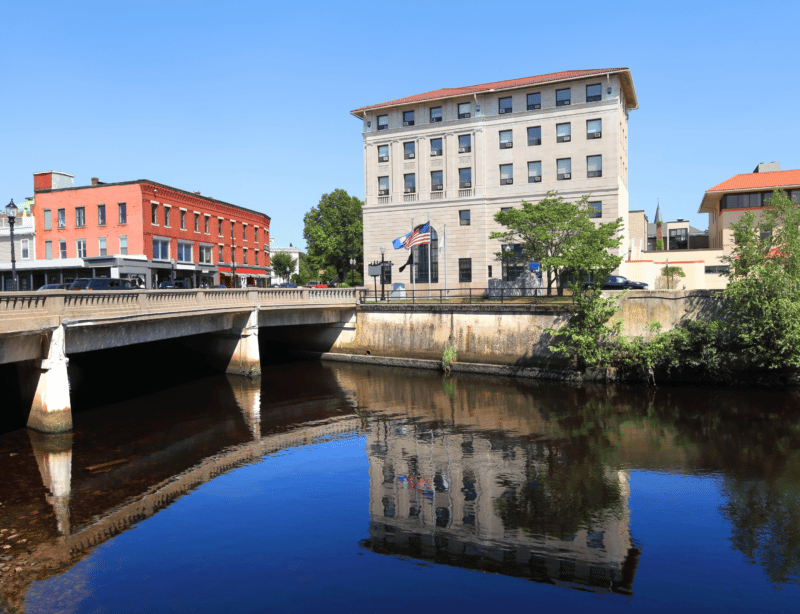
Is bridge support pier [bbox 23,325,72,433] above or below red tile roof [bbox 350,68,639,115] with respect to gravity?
below

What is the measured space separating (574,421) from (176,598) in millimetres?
17448

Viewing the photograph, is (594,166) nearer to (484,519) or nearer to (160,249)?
(160,249)

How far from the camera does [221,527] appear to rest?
46.2 ft

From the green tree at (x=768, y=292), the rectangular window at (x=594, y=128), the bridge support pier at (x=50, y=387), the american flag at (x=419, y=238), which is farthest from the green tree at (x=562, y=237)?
the bridge support pier at (x=50, y=387)

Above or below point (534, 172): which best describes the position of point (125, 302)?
below

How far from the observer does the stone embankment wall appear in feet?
109

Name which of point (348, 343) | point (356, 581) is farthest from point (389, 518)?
point (348, 343)

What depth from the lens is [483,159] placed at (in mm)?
53656

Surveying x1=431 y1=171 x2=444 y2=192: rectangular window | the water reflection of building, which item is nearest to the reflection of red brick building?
x1=431 y1=171 x2=444 y2=192: rectangular window

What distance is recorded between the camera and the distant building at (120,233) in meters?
52.1

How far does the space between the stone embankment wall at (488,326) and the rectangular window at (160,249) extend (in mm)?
20536

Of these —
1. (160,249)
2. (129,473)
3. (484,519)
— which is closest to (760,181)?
(160,249)

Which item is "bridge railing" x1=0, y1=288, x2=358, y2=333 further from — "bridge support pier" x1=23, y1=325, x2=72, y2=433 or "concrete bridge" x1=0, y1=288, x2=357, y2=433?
"bridge support pier" x1=23, y1=325, x2=72, y2=433

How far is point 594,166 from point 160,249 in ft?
123
